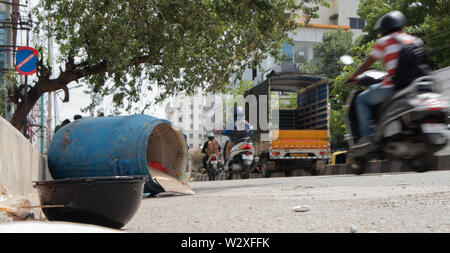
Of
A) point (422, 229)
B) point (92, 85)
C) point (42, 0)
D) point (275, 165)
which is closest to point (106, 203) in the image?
point (422, 229)

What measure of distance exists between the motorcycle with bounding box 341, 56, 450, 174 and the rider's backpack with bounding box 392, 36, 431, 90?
0.08 m

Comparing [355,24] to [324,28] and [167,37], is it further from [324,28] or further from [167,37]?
[167,37]

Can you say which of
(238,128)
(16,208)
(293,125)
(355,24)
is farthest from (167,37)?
(355,24)

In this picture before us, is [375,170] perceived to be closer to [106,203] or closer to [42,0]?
[42,0]

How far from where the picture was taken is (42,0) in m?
12.5

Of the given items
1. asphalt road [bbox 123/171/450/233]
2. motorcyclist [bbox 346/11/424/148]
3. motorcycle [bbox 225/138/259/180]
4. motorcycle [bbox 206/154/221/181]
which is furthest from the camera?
motorcycle [bbox 206/154/221/181]

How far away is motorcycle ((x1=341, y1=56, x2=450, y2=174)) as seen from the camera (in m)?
3.63

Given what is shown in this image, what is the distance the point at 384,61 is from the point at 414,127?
79 cm

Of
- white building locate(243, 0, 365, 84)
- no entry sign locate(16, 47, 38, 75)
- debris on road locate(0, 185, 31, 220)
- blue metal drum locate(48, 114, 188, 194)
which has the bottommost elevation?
debris on road locate(0, 185, 31, 220)

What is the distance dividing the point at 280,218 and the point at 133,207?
53.2 inches

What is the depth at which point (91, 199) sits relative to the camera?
426 centimetres

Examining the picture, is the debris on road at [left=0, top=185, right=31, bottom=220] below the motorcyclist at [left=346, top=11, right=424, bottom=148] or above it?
below

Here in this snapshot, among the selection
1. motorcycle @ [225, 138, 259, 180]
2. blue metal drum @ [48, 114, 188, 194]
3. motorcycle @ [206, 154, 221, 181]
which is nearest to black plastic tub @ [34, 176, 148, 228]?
blue metal drum @ [48, 114, 188, 194]

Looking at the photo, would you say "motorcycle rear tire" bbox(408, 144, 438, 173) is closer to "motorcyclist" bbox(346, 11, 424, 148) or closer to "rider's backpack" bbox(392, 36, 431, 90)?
"motorcyclist" bbox(346, 11, 424, 148)
